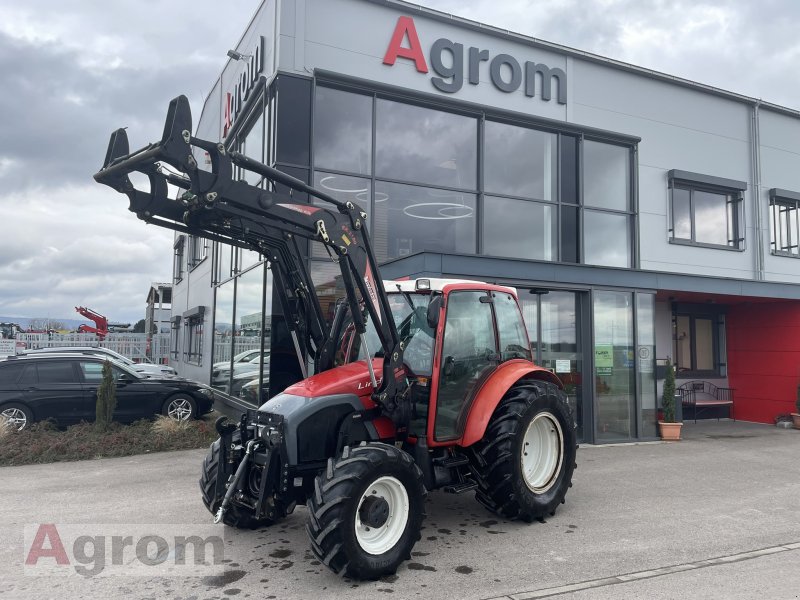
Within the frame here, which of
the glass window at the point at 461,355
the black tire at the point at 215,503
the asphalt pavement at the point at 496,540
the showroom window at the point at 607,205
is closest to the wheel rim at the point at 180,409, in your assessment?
the asphalt pavement at the point at 496,540

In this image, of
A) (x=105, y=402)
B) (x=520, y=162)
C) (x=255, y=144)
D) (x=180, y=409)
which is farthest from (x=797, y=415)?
(x=105, y=402)

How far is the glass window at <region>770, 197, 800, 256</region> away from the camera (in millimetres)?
14359

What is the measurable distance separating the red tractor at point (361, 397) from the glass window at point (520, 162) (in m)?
5.68

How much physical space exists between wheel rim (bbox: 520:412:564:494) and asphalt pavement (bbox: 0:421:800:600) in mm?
390

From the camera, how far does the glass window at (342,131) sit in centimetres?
1007

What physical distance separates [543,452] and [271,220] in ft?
11.5

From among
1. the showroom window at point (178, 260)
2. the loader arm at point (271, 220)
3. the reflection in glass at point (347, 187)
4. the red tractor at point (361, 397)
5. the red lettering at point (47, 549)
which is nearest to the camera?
the loader arm at point (271, 220)

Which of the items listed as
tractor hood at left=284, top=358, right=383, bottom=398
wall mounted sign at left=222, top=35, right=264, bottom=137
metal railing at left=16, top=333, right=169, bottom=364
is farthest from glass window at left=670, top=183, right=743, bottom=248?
metal railing at left=16, top=333, right=169, bottom=364

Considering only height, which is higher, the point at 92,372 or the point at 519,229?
the point at 519,229

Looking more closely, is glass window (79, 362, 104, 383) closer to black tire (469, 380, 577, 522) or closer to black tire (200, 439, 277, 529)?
black tire (200, 439, 277, 529)

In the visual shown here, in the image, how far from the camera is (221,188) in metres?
4.18

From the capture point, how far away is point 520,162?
11703 millimetres

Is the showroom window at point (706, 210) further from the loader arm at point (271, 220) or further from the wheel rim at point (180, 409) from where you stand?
the wheel rim at point (180, 409)

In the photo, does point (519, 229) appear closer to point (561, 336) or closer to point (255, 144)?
point (561, 336)
